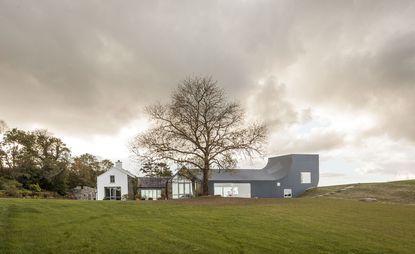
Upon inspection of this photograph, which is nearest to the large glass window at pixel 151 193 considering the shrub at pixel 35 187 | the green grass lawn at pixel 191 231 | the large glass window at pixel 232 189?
the large glass window at pixel 232 189

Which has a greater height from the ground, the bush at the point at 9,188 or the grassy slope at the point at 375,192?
the bush at the point at 9,188

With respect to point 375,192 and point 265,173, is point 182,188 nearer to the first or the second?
point 265,173

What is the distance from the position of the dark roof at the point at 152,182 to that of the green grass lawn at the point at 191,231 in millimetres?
34189

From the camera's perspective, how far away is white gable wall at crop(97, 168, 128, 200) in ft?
182

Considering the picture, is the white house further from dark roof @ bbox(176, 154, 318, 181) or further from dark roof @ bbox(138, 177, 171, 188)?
dark roof @ bbox(176, 154, 318, 181)

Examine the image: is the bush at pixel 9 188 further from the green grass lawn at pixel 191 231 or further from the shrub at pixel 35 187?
the green grass lawn at pixel 191 231

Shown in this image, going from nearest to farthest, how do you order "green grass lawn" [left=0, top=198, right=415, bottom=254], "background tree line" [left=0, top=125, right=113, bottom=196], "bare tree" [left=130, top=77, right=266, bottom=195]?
1. "green grass lawn" [left=0, top=198, right=415, bottom=254]
2. "bare tree" [left=130, top=77, right=266, bottom=195]
3. "background tree line" [left=0, top=125, right=113, bottom=196]

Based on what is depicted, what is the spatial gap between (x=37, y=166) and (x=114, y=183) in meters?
12.8

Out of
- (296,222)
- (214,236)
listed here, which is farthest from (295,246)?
(296,222)

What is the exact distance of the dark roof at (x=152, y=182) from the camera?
5700 centimetres

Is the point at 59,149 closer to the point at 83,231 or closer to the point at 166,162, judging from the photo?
the point at 166,162

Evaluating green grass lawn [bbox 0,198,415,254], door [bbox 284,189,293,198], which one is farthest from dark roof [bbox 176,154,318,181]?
green grass lawn [bbox 0,198,415,254]

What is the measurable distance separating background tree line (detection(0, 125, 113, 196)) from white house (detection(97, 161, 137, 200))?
7.27m

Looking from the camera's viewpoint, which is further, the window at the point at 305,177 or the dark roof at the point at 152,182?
the dark roof at the point at 152,182
